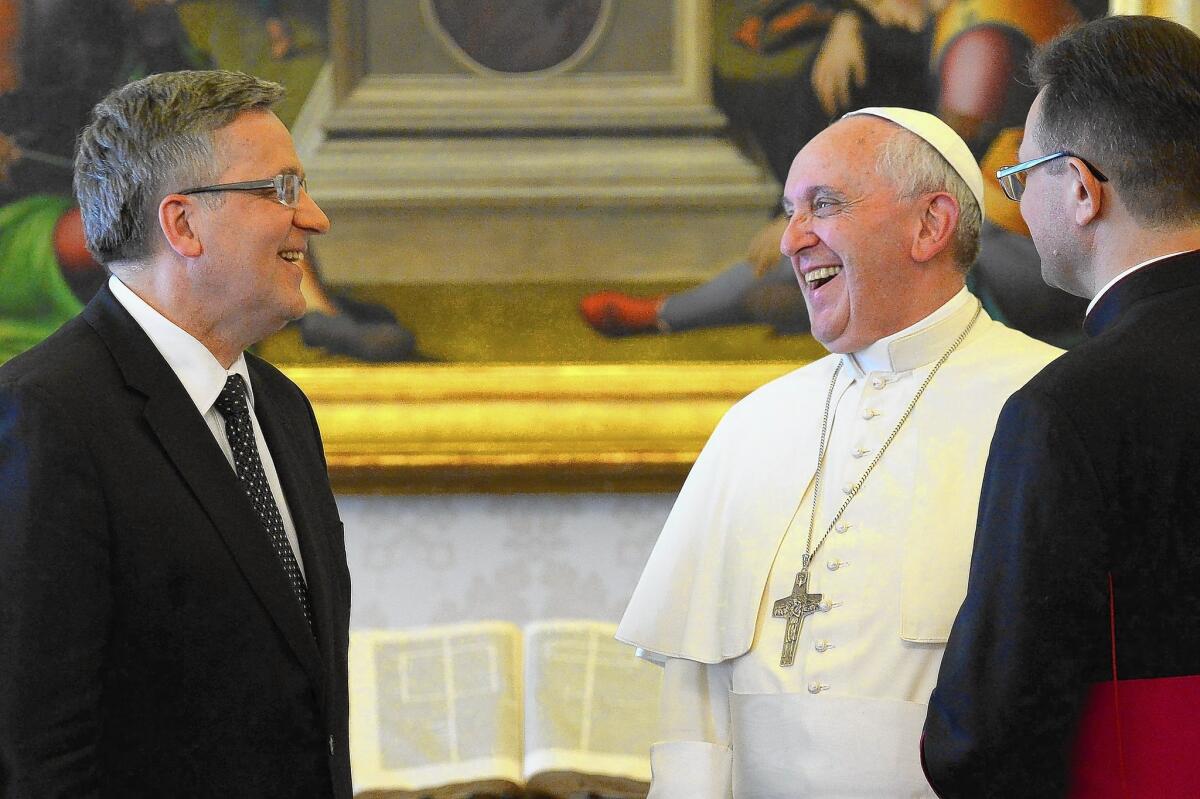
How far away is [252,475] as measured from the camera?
2.03 meters

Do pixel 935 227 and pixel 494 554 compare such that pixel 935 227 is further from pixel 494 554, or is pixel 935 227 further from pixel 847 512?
pixel 494 554

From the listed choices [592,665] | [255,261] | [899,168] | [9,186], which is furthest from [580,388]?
[9,186]

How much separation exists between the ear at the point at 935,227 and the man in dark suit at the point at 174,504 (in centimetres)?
106

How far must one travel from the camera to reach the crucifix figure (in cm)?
229

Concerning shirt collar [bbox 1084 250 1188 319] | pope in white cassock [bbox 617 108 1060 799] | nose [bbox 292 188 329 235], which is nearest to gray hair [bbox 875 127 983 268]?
pope in white cassock [bbox 617 108 1060 799]

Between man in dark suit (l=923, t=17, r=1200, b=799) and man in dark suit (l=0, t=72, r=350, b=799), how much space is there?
3.03 feet

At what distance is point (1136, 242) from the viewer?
5.55ft

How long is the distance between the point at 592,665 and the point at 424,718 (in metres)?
0.41

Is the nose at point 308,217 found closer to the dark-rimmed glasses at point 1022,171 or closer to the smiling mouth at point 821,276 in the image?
the smiling mouth at point 821,276

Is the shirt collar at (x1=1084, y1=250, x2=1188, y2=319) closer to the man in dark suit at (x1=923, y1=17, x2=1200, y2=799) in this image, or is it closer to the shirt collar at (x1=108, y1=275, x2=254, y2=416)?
the man in dark suit at (x1=923, y1=17, x2=1200, y2=799)

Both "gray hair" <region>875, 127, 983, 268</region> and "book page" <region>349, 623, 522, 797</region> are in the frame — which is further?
"book page" <region>349, 623, 522, 797</region>

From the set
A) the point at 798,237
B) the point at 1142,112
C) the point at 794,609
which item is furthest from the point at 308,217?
the point at 1142,112

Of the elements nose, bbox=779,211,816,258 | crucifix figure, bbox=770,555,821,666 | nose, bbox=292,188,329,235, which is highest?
nose, bbox=292,188,329,235

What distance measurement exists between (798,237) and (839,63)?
3.27 feet
